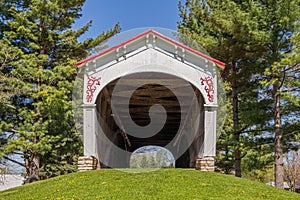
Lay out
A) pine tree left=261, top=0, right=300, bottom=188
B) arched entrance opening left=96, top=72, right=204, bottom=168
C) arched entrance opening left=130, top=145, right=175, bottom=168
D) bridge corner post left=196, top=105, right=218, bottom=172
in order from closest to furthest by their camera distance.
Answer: bridge corner post left=196, top=105, right=218, bottom=172 < arched entrance opening left=96, top=72, right=204, bottom=168 < pine tree left=261, top=0, right=300, bottom=188 < arched entrance opening left=130, top=145, right=175, bottom=168

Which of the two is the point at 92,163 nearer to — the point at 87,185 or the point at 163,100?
the point at 87,185

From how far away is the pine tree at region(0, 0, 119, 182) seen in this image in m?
15.5

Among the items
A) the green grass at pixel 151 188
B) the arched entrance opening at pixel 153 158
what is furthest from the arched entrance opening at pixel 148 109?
the arched entrance opening at pixel 153 158

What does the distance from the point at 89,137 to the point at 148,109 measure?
22.5 feet

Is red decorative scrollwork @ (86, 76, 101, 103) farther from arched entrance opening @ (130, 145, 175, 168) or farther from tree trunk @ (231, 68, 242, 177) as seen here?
arched entrance opening @ (130, 145, 175, 168)

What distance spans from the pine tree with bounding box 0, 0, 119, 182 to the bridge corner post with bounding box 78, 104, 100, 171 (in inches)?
191

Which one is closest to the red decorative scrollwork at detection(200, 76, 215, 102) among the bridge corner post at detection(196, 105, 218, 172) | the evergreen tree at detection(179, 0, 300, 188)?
the bridge corner post at detection(196, 105, 218, 172)

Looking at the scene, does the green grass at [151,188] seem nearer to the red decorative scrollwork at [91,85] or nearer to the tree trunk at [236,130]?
the red decorative scrollwork at [91,85]

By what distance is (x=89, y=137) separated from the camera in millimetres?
10641

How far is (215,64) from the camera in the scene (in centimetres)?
1095

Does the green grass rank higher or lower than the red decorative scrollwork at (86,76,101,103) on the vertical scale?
lower

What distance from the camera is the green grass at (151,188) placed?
711 cm

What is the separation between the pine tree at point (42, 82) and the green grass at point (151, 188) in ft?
21.6

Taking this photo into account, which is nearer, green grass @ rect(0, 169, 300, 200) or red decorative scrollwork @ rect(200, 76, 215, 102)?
green grass @ rect(0, 169, 300, 200)
